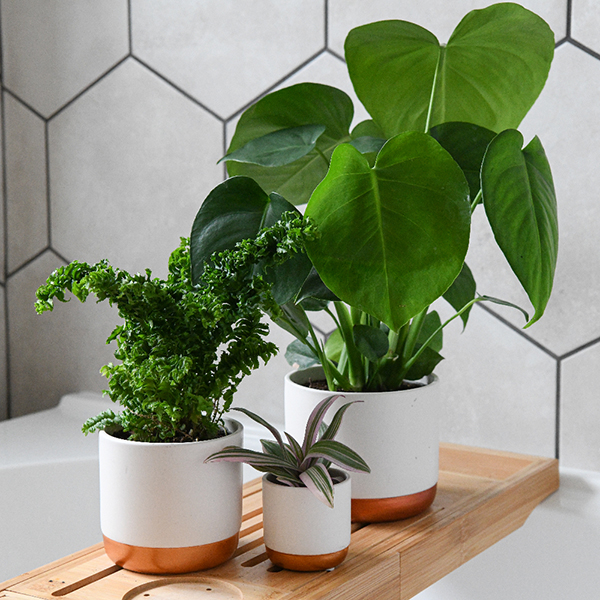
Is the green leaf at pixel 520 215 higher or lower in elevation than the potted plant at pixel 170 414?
higher

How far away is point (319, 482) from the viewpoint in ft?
1.47

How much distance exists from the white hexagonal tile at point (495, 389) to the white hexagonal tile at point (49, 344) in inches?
17.7

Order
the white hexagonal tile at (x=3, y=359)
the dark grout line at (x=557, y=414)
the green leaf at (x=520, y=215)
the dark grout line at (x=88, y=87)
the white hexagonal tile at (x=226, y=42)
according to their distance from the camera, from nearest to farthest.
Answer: the green leaf at (x=520, y=215) → the dark grout line at (x=557, y=414) → the white hexagonal tile at (x=226, y=42) → the dark grout line at (x=88, y=87) → the white hexagonal tile at (x=3, y=359)

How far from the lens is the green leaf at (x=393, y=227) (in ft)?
1.42

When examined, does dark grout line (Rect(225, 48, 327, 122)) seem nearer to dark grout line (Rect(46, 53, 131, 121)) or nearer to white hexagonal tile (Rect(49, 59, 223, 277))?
white hexagonal tile (Rect(49, 59, 223, 277))

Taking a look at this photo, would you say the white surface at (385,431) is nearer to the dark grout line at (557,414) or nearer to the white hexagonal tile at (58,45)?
the dark grout line at (557,414)

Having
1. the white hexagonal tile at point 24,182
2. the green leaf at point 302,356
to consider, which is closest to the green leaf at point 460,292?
the green leaf at point 302,356

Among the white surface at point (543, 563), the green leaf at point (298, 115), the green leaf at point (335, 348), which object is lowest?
the white surface at point (543, 563)

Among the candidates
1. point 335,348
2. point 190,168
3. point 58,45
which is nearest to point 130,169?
point 190,168

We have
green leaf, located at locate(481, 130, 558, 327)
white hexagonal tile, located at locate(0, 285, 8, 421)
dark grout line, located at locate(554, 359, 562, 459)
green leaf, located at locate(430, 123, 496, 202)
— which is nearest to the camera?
green leaf, located at locate(481, 130, 558, 327)

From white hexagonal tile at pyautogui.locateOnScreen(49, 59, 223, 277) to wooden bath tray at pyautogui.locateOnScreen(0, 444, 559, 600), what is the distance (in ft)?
1.32

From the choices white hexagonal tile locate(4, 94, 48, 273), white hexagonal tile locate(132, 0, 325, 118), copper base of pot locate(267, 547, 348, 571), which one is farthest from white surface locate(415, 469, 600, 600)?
white hexagonal tile locate(4, 94, 48, 273)

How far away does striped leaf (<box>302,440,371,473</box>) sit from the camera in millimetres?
472

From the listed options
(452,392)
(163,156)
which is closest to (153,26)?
(163,156)
